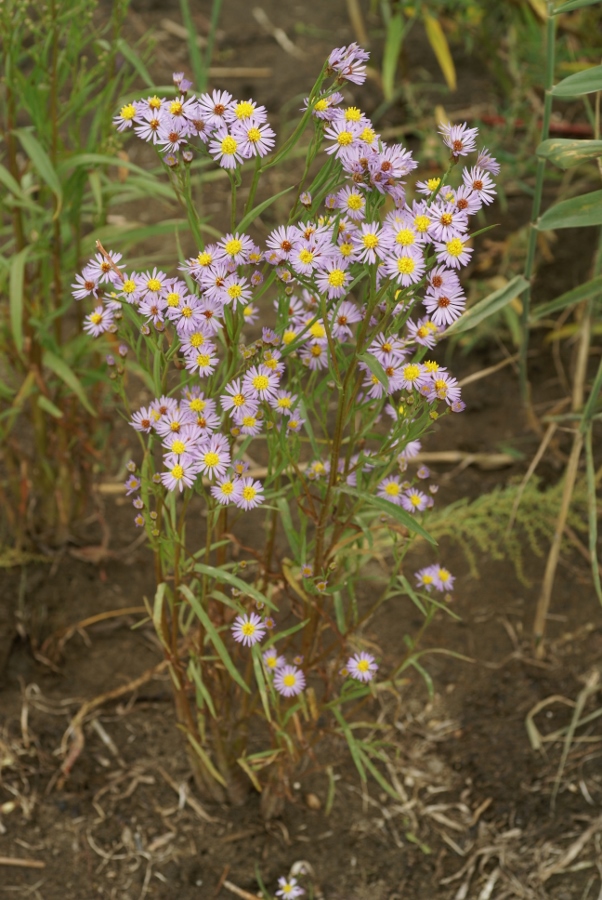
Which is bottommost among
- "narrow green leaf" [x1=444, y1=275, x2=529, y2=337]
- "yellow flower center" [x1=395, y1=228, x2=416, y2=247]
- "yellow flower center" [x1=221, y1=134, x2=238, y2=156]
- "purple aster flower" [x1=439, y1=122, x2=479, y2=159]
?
"yellow flower center" [x1=395, y1=228, x2=416, y2=247]

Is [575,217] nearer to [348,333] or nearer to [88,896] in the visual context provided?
[348,333]

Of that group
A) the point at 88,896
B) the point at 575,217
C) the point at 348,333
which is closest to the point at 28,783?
the point at 88,896

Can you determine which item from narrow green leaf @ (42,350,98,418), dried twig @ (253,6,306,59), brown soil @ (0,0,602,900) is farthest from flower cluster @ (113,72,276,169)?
dried twig @ (253,6,306,59)

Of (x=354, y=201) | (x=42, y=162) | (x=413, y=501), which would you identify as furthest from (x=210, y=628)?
(x=42, y=162)

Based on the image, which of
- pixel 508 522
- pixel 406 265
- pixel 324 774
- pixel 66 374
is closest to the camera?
pixel 406 265

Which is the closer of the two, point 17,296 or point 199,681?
point 199,681

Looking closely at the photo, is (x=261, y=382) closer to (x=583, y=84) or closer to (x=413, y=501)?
(x=413, y=501)

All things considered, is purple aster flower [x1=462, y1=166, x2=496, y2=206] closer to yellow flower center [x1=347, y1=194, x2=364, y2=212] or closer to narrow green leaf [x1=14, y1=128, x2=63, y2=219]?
yellow flower center [x1=347, y1=194, x2=364, y2=212]
